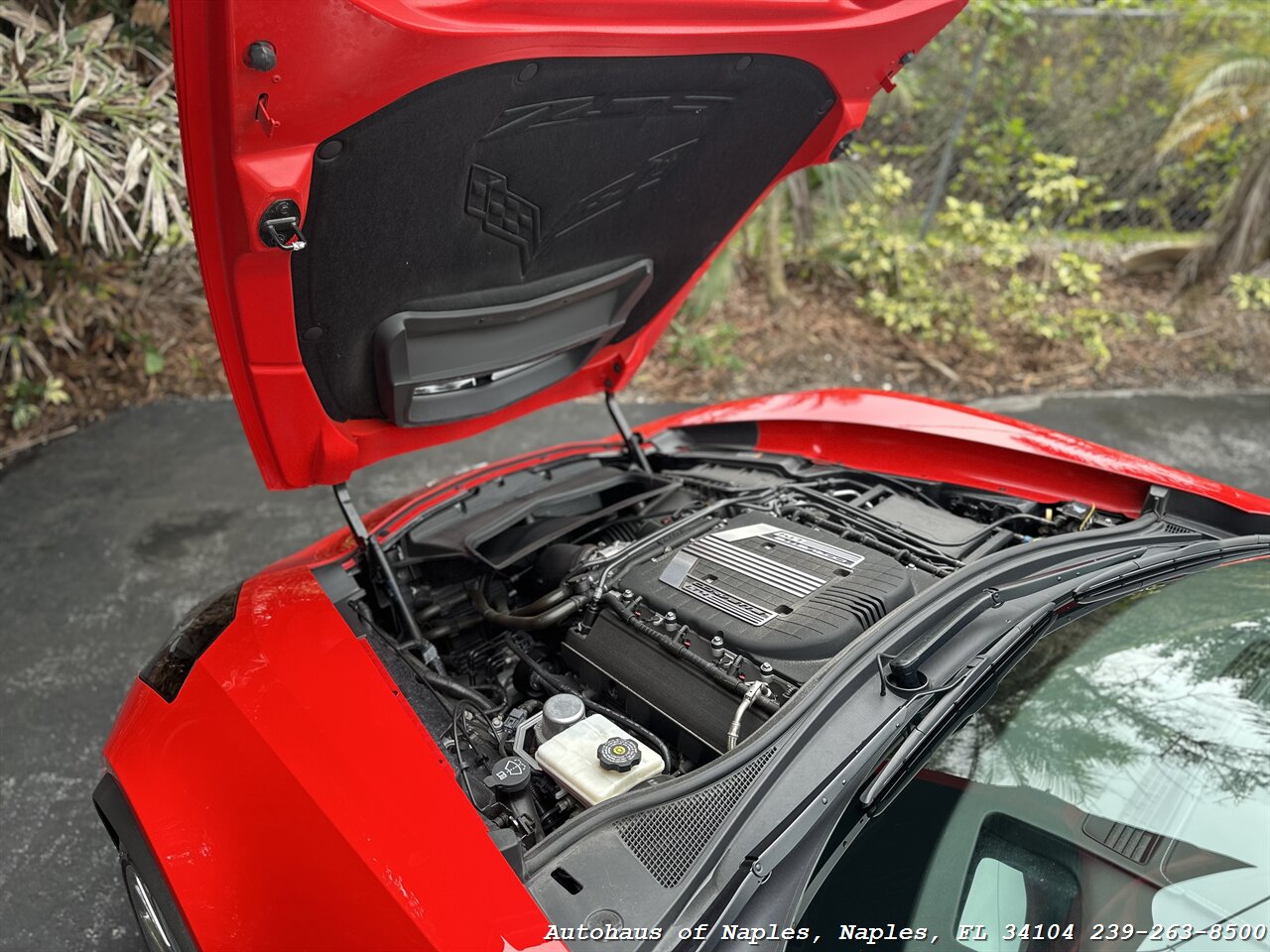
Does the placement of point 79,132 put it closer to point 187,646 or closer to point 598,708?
point 187,646

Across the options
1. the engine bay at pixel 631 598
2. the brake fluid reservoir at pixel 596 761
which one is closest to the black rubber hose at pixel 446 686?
the engine bay at pixel 631 598

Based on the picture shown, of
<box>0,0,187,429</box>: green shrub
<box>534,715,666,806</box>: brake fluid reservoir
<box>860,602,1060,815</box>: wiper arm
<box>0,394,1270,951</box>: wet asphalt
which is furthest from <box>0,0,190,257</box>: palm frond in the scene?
<box>860,602,1060,815</box>: wiper arm

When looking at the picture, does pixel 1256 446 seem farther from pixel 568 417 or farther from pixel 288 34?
pixel 288 34

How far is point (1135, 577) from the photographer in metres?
1.70

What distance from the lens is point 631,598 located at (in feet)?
5.82

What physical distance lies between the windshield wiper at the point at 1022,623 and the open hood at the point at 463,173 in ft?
3.66

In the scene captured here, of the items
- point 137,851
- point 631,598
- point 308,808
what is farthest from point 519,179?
point 137,851

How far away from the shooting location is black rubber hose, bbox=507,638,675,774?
60.0 inches

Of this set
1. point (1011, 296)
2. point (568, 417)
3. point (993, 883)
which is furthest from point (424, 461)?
point (1011, 296)

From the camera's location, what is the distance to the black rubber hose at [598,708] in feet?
5.00

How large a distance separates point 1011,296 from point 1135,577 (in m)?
3.92

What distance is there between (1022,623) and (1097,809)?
1.07ft

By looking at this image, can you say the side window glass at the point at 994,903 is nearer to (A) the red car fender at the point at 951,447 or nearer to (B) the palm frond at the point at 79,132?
Result: (A) the red car fender at the point at 951,447

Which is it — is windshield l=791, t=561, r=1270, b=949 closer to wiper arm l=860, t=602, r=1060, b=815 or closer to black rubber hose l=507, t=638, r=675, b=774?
wiper arm l=860, t=602, r=1060, b=815
